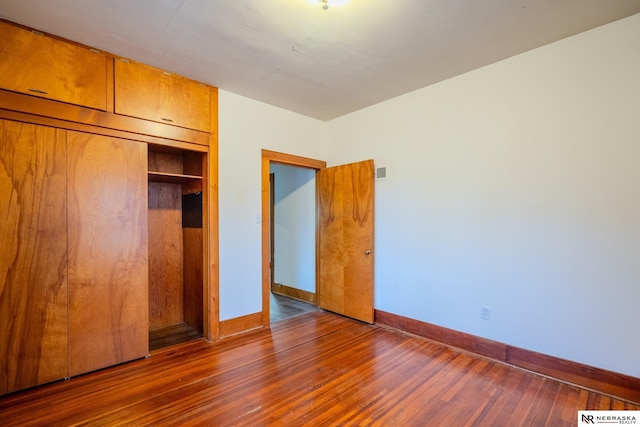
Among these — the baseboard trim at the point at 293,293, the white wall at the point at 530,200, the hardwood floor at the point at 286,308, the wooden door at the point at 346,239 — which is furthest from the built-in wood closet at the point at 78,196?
the white wall at the point at 530,200

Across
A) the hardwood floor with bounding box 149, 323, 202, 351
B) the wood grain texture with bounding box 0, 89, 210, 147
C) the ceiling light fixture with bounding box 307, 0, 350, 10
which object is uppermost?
the ceiling light fixture with bounding box 307, 0, 350, 10

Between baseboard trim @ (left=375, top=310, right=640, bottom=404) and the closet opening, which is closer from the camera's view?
baseboard trim @ (left=375, top=310, right=640, bottom=404)

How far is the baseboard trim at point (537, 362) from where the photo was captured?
209 cm

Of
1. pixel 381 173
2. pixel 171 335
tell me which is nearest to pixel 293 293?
pixel 171 335

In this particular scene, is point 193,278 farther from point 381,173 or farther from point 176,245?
point 381,173

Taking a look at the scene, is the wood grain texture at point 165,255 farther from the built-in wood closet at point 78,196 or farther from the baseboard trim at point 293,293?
the baseboard trim at point 293,293

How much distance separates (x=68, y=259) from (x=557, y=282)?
3934 mm

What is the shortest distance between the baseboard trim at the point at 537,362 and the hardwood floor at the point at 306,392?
75 millimetres

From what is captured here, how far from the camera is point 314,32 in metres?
2.22

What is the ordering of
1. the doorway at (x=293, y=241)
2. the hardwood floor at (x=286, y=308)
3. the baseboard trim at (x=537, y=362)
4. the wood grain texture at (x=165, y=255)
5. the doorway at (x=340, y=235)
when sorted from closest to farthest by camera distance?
the baseboard trim at (x=537, y=362) → the wood grain texture at (x=165, y=255) → the doorway at (x=340, y=235) → the hardwood floor at (x=286, y=308) → the doorway at (x=293, y=241)

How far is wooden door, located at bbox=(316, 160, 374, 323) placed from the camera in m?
3.60

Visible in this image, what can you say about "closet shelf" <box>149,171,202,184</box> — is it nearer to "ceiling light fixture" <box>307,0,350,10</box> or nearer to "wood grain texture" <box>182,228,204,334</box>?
"wood grain texture" <box>182,228,204,334</box>

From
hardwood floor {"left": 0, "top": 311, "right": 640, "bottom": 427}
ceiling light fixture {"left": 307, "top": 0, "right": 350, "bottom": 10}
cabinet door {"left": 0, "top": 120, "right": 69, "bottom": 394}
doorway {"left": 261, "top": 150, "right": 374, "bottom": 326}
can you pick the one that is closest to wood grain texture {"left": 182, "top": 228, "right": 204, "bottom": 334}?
hardwood floor {"left": 0, "top": 311, "right": 640, "bottom": 427}

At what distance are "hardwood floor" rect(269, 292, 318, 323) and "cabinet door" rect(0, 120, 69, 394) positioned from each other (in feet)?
7.00
